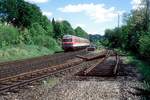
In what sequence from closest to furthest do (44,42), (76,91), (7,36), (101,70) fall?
(76,91) < (101,70) < (7,36) < (44,42)

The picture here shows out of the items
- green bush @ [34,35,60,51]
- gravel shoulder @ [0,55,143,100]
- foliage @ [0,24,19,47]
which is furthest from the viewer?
Answer: green bush @ [34,35,60,51]

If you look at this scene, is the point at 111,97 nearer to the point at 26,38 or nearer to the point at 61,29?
the point at 26,38

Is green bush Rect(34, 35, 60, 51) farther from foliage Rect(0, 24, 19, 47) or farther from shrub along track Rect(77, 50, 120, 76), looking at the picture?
shrub along track Rect(77, 50, 120, 76)

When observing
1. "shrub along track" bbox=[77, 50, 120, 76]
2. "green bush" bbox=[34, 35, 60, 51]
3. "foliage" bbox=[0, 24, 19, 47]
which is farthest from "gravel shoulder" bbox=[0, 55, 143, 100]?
"green bush" bbox=[34, 35, 60, 51]

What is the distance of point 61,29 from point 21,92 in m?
139

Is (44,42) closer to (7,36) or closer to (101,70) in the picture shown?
(7,36)

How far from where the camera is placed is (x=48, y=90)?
14.4 metres

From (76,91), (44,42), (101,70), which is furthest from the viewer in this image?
(44,42)

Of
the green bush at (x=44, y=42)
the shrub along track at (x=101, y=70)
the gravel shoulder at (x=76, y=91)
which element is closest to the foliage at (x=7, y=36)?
the green bush at (x=44, y=42)

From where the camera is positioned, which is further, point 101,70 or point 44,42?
point 44,42

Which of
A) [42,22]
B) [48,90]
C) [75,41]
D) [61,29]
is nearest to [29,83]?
[48,90]

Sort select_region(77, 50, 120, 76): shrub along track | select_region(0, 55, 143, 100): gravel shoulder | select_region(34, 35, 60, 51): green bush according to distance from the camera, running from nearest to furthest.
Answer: select_region(0, 55, 143, 100): gravel shoulder, select_region(77, 50, 120, 76): shrub along track, select_region(34, 35, 60, 51): green bush

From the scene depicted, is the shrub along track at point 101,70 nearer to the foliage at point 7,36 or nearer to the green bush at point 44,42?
the foliage at point 7,36

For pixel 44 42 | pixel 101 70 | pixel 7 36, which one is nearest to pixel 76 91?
pixel 101 70
